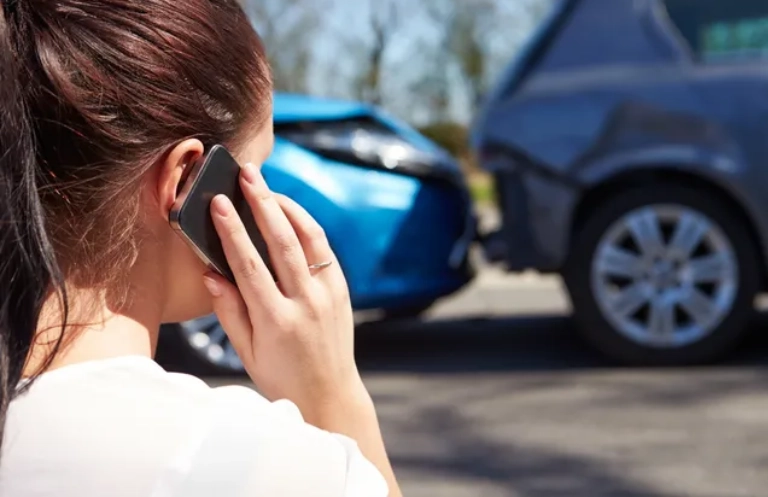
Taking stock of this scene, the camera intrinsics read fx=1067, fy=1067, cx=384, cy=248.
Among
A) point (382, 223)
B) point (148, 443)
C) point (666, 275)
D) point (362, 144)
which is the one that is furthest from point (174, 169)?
point (666, 275)

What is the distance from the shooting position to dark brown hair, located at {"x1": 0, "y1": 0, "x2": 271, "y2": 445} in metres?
0.86

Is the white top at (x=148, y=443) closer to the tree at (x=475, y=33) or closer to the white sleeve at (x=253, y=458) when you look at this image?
the white sleeve at (x=253, y=458)

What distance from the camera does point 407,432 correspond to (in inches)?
145

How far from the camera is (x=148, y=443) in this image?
2.69 ft

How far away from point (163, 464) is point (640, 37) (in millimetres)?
4043

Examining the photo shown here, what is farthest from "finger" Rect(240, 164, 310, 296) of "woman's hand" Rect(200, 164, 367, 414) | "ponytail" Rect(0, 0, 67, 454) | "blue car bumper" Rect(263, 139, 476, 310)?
"blue car bumper" Rect(263, 139, 476, 310)

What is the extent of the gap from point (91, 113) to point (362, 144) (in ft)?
11.7

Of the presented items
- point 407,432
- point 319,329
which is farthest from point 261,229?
point 407,432

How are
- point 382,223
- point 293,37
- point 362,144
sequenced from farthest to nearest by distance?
point 293,37 < point 362,144 < point 382,223

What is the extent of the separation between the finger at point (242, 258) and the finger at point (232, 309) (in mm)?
30

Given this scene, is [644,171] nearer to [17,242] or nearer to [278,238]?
[278,238]

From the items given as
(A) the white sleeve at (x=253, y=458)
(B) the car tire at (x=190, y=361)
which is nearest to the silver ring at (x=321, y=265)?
(A) the white sleeve at (x=253, y=458)

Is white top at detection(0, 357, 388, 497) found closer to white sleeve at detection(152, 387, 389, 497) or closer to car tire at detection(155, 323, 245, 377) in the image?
white sleeve at detection(152, 387, 389, 497)

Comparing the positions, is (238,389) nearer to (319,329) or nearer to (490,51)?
(319,329)
